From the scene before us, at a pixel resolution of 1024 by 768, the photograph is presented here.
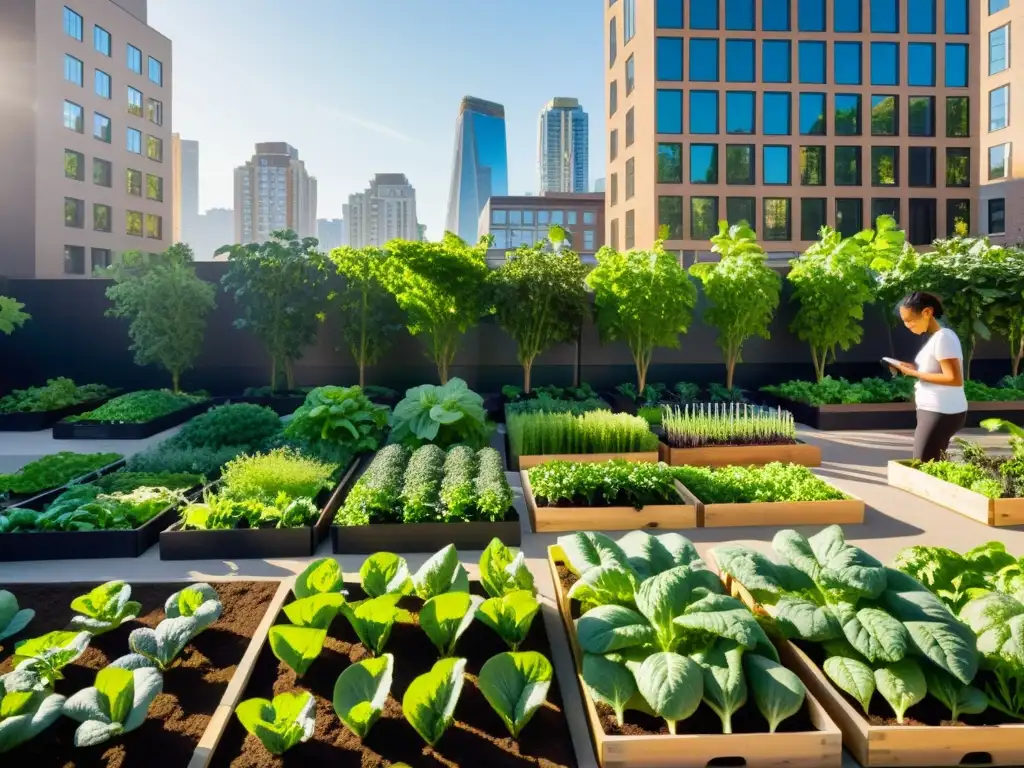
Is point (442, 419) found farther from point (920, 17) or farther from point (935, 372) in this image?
point (920, 17)

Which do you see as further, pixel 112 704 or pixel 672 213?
pixel 672 213

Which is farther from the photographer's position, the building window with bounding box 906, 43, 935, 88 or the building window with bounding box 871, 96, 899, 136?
the building window with bounding box 871, 96, 899, 136

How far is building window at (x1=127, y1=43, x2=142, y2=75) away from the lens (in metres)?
33.9

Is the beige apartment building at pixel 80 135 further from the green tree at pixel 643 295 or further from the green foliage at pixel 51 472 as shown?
the green foliage at pixel 51 472

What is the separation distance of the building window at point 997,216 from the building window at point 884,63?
339 inches

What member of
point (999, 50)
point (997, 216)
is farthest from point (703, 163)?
point (999, 50)

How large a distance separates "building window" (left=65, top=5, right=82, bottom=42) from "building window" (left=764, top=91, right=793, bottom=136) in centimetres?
2695

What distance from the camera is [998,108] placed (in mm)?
33719

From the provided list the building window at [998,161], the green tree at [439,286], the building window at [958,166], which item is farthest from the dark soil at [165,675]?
the building window at [998,161]

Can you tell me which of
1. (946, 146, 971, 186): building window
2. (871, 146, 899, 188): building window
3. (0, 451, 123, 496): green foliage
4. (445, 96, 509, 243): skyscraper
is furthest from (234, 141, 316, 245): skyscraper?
(0, 451, 123, 496): green foliage

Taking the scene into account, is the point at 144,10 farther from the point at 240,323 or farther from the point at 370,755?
the point at 370,755

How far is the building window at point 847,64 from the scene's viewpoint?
96.6ft

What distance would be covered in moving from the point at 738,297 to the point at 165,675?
356 inches

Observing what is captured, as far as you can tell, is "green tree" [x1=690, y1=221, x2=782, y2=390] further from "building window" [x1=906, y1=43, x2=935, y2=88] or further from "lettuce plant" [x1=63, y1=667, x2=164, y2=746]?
"building window" [x1=906, y1=43, x2=935, y2=88]
